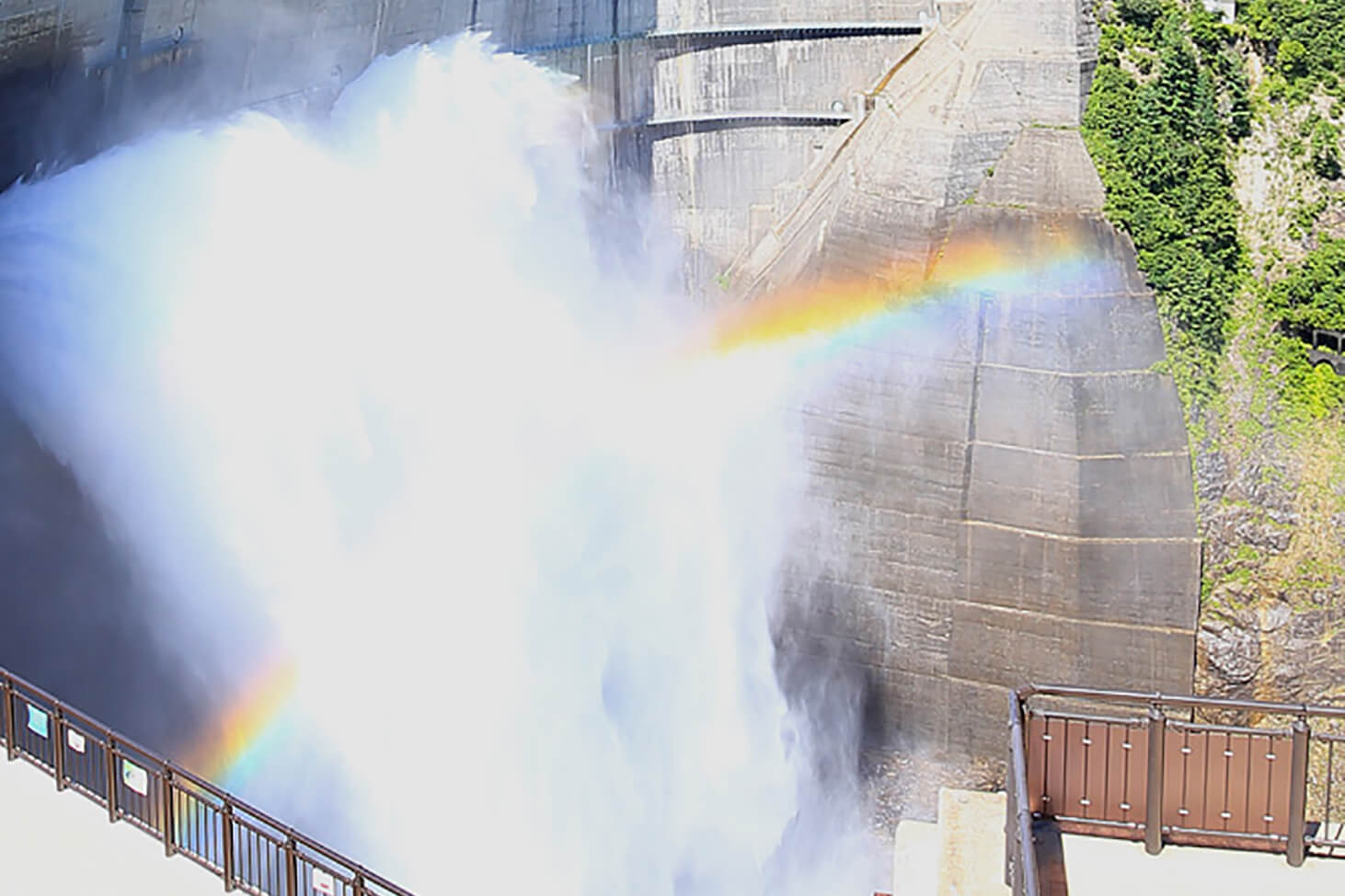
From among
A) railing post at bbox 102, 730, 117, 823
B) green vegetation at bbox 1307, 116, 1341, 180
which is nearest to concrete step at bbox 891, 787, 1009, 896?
railing post at bbox 102, 730, 117, 823

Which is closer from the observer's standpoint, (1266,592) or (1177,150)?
(1266,592)

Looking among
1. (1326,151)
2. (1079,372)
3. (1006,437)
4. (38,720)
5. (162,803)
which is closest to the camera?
(162,803)

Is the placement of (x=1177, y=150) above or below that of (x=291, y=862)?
above

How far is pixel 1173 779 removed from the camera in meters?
10.3

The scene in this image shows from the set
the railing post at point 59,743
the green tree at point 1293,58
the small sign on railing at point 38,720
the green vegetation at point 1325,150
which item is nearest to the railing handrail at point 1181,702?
the railing post at point 59,743

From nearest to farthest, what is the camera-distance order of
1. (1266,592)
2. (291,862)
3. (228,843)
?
(291,862) < (228,843) < (1266,592)

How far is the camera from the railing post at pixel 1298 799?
1000 centimetres

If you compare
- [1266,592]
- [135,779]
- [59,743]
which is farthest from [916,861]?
[1266,592]

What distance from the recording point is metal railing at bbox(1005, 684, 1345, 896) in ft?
33.1

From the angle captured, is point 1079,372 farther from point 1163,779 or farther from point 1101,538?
point 1163,779

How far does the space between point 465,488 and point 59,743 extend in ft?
60.1

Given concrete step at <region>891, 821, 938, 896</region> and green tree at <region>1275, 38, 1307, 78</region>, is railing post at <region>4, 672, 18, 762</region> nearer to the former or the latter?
concrete step at <region>891, 821, 938, 896</region>

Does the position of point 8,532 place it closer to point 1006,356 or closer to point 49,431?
point 49,431

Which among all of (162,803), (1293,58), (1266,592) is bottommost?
(1266,592)
